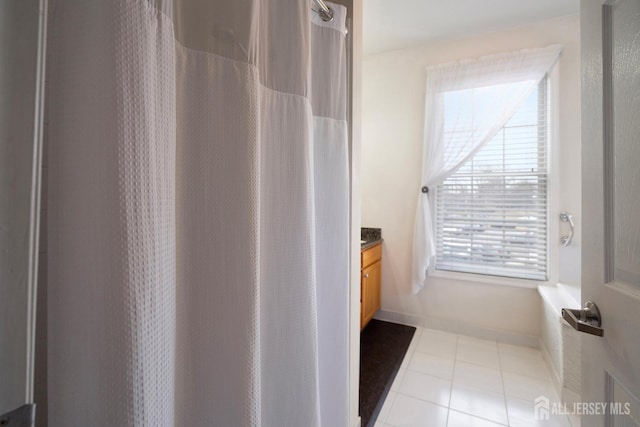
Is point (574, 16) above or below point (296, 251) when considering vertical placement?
above

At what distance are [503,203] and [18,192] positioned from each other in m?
2.51

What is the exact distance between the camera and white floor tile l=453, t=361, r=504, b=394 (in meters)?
1.58

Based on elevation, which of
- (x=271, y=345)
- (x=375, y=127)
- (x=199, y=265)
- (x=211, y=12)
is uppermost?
(x=375, y=127)

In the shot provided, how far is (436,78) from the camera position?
85.7 inches

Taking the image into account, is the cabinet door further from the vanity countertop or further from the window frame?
the window frame

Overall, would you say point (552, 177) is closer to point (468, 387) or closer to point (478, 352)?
point (478, 352)

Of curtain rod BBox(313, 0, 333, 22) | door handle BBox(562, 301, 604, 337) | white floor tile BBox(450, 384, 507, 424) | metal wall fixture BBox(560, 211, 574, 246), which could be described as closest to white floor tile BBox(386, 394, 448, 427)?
white floor tile BBox(450, 384, 507, 424)

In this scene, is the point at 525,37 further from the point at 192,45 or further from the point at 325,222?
the point at 192,45

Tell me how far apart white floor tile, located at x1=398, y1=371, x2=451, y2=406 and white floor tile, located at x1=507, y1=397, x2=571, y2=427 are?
1.01 ft

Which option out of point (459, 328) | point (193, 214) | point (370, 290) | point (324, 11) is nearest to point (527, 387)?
point (459, 328)

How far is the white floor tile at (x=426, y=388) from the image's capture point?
4.88ft

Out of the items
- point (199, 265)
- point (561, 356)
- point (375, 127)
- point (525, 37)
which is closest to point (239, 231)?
point (199, 265)

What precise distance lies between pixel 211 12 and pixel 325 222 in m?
0.64

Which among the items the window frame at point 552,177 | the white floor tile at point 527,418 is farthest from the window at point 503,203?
the white floor tile at point 527,418
